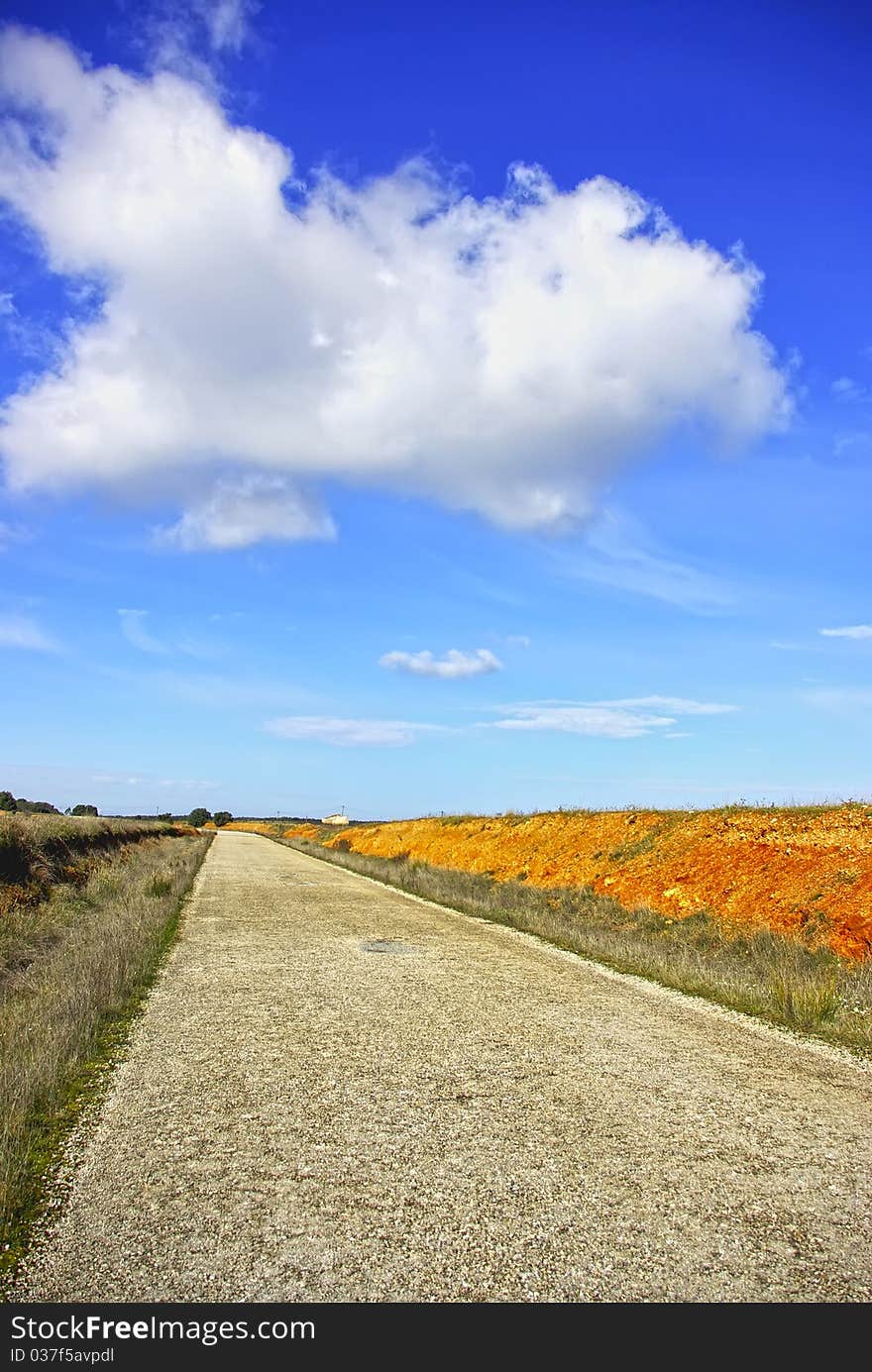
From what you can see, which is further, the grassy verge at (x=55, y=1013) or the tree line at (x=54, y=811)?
the tree line at (x=54, y=811)

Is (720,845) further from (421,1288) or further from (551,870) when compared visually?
(421,1288)

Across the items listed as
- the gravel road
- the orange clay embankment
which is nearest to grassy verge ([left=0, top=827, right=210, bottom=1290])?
the gravel road

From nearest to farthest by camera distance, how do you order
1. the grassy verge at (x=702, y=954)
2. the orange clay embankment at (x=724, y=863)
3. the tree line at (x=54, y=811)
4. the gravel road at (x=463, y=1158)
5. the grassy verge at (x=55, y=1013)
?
the gravel road at (x=463, y=1158) → the grassy verge at (x=55, y=1013) → the grassy verge at (x=702, y=954) → the orange clay embankment at (x=724, y=863) → the tree line at (x=54, y=811)

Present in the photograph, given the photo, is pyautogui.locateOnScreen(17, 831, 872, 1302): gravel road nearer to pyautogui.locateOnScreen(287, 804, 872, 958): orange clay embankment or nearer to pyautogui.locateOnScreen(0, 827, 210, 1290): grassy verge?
pyautogui.locateOnScreen(0, 827, 210, 1290): grassy verge

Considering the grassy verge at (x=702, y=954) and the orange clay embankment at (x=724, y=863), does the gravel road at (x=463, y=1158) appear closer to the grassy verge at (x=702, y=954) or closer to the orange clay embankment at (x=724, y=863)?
the grassy verge at (x=702, y=954)

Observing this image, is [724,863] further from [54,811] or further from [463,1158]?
[54,811]

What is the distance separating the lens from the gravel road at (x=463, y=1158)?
3893 mm

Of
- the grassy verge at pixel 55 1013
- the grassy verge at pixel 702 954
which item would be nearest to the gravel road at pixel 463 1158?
the grassy verge at pixel 55 1013

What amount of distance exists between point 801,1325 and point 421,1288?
1711 mm

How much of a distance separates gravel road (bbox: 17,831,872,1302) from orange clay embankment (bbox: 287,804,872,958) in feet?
28.1

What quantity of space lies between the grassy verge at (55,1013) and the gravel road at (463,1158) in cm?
27

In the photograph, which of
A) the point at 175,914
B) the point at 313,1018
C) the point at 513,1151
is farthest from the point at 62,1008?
the point at 175,914

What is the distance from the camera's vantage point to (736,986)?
36.0ft

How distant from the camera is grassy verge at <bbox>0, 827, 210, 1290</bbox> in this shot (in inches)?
193
